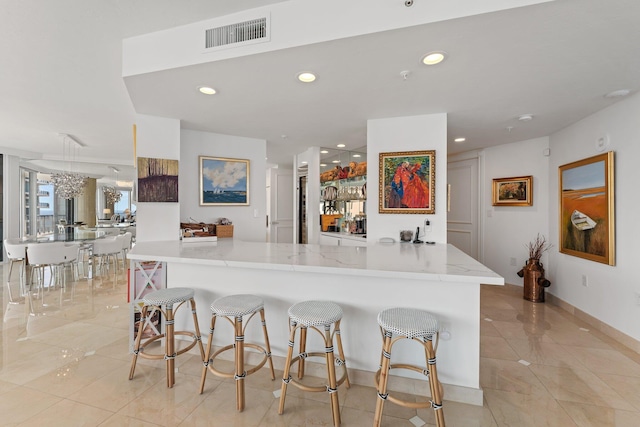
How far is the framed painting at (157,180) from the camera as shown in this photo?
302 centimetres

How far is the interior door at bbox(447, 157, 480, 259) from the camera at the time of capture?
202 inches

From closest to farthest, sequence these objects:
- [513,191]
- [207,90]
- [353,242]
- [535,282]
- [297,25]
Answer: [297,25], [207,90], [535,282], [353,242], [513,191]

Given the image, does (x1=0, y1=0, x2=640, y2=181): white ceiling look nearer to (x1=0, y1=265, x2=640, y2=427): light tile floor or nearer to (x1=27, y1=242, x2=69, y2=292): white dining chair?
(x1=27, y1=242, x2=69, y2=292): white dining chair

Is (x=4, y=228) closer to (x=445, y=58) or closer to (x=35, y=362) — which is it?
(x=35, y=362)

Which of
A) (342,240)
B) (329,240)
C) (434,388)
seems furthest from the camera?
(329,240)

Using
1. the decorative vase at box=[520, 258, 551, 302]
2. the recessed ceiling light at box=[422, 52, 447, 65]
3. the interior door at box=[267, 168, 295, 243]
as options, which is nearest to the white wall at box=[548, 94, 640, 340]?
the decorative vase at box=[520, 258, 551, 302]

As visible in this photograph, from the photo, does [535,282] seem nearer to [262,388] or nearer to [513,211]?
[513,211]

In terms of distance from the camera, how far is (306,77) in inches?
87.0

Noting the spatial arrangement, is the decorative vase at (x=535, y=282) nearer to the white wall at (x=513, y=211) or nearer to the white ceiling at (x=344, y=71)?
the white wall at (x=513, y=211)

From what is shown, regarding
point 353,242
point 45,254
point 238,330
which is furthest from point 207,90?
point 45,254

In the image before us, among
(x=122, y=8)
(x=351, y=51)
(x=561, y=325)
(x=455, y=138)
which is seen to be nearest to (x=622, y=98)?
(x=455, y=138)

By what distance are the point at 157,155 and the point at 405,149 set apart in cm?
282

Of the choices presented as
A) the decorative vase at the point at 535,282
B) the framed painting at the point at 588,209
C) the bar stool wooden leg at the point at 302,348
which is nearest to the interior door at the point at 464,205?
the decorative vase at the point at 535,282

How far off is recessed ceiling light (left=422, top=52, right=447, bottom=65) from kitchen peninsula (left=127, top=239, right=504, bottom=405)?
1427mm
